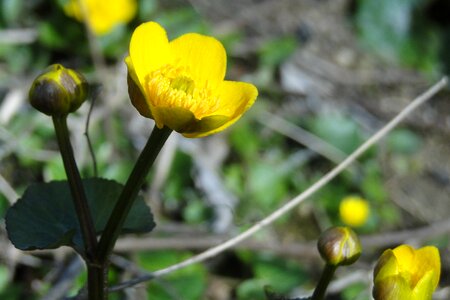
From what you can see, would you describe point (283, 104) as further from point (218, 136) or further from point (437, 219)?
point (437, 219)

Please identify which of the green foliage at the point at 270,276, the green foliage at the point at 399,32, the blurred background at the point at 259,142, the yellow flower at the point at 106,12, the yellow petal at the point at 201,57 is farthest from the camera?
the green foliage at the point at 399,32

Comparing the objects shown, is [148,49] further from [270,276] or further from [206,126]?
[270,276]

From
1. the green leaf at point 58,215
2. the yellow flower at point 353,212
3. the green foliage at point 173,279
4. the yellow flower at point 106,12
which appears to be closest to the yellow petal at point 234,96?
the green leaf at point 58,215

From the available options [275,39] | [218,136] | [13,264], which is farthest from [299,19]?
[13,264]

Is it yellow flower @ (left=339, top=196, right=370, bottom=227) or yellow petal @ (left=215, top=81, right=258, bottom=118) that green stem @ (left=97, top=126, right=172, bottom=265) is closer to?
yellow petal @ (left=215, top=81, right=258, bottom=118)

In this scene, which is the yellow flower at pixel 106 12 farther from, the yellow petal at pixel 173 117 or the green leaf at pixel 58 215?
the yellow petal at pixel 173 117

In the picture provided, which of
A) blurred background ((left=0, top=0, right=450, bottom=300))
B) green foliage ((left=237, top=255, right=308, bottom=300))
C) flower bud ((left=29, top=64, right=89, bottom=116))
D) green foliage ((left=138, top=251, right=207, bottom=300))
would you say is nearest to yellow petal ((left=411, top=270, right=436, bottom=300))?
A: flower bud ((left=29, top=64, right=89, bottom=116))
